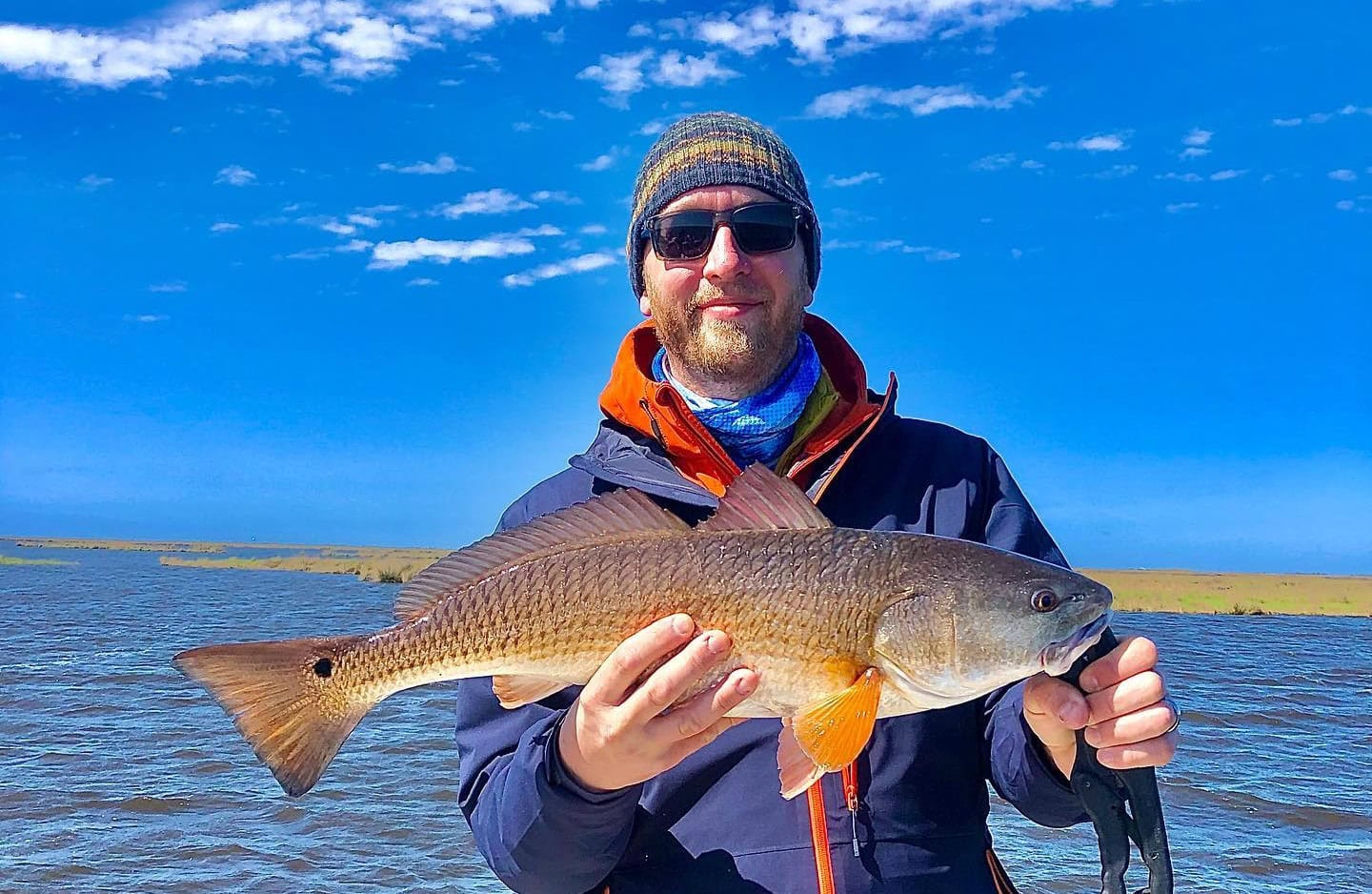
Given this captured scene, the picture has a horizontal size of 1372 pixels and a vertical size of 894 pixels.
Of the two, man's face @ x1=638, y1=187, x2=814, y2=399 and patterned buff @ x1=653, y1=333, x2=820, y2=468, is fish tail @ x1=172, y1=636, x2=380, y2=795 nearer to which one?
patterned buff @ x1=653, y1=333, x2=820, y2=468

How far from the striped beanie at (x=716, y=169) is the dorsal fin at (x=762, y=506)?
1.51 m

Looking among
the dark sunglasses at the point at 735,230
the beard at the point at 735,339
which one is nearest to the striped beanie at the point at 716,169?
the dark sunglasses at the point at 735,230

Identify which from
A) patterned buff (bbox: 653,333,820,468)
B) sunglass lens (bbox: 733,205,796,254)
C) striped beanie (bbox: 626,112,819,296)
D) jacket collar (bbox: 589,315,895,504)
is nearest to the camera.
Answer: jacket collar (bbox: 589,315,895,504)

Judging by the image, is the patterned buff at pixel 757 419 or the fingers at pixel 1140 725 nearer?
the fingers at pixel 1140 725

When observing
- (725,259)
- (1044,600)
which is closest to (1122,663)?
(1044,600)

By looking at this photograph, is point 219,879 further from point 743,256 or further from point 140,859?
point 743,256

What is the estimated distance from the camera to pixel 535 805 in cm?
293

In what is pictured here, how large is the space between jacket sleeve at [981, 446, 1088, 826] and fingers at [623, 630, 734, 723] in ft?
3.24

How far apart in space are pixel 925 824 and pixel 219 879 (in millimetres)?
7026

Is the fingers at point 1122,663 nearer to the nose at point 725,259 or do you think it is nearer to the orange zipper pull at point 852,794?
the orange zipper pull at point 852,794

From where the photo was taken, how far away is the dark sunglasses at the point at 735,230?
12.8 feet

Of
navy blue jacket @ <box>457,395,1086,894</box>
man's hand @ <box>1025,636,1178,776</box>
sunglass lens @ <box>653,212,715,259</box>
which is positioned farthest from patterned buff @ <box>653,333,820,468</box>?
man's hand @ <box>1025,636,1178,776</box>

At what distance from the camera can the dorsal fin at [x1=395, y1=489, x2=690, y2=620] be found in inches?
122

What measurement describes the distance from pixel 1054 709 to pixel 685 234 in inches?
87.9
